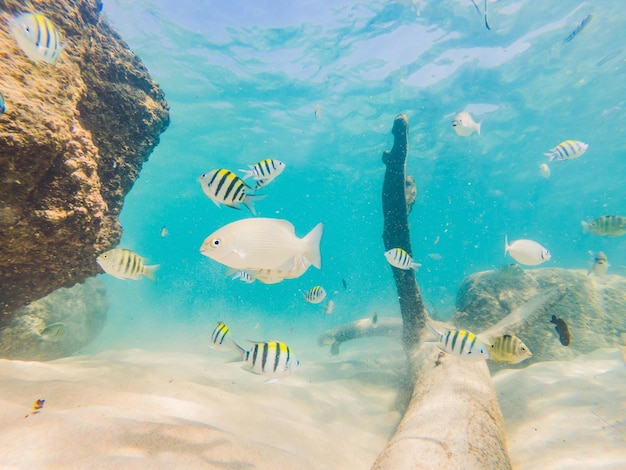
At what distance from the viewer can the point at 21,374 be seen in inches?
137

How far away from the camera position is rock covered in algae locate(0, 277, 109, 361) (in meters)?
7.07

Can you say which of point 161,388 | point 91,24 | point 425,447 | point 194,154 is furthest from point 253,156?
point 425,447

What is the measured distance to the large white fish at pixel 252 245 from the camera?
2.07 m

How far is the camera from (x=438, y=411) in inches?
135

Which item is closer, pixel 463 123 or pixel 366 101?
pixel 463 123

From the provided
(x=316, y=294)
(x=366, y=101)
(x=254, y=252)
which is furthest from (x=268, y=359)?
(x=366, y=101)

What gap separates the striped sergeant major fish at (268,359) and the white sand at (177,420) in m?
0.69

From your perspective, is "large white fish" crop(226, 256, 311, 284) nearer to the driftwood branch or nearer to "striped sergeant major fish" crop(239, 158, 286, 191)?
the driftwood branch

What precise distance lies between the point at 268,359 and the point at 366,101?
71.2 feet

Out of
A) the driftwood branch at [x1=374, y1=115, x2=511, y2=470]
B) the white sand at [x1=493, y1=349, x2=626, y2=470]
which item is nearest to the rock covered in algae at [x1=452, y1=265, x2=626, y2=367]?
the white sand at [x1=493, y1=349, x2=626, y2=470]

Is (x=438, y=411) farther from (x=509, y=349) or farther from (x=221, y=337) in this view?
(x=221, y=337)

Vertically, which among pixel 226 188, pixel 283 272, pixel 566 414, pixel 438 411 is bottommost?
pixel 438 411

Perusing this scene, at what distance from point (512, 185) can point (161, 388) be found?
1746 inches

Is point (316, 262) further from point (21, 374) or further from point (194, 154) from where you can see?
point (194, 154)
